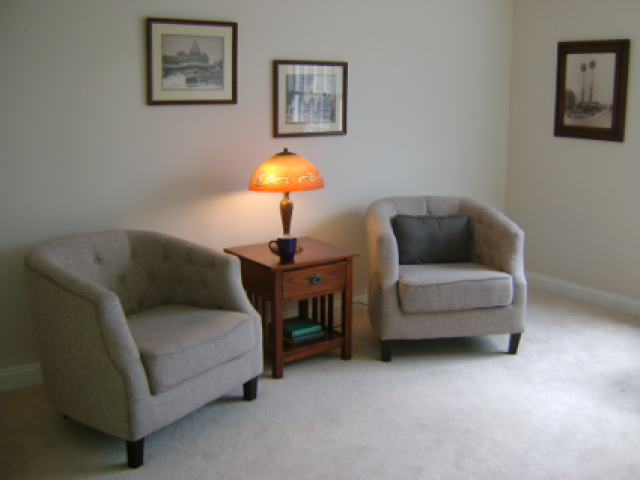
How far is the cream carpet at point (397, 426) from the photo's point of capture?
2730mm

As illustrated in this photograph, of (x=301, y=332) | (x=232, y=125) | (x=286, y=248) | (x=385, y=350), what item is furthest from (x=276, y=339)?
(x=232, y=125)

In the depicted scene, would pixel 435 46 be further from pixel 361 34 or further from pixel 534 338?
pixel 534 338

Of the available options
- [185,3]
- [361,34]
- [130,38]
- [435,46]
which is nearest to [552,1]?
[435,46]

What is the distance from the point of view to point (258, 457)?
111 inches

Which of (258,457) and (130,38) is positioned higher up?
(130,38)

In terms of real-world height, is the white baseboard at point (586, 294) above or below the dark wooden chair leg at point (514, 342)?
above

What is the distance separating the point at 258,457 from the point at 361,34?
2.76 metres

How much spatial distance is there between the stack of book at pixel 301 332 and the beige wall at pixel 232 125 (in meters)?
0.67

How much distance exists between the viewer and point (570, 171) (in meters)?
4.86

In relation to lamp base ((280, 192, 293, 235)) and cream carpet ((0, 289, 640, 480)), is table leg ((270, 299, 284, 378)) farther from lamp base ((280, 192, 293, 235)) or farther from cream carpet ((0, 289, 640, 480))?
lamp base ((280, 192, 293, 235))

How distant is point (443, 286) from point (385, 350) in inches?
19.2

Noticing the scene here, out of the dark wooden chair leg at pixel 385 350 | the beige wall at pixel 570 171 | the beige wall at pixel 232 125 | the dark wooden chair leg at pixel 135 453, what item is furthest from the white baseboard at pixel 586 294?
the dark wooden chair leg at pixel 135 453

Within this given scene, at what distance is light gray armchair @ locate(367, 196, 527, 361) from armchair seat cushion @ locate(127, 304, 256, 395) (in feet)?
2.93

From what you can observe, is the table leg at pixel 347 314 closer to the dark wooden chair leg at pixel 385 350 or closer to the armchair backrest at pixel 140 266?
the dark wooden chair leg at pixel 385 350
